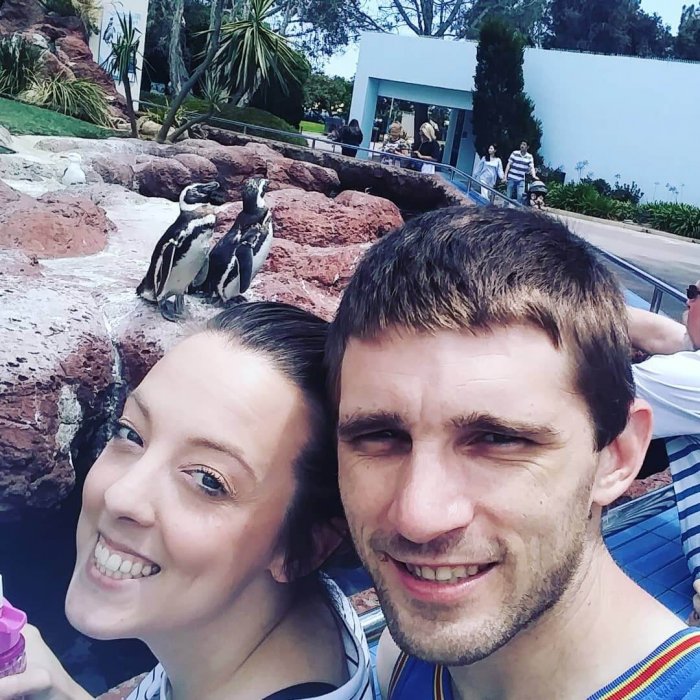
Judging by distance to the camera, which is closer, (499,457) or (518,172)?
(499,457)

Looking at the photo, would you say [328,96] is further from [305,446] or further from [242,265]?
[305,446]

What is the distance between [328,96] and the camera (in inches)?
1364

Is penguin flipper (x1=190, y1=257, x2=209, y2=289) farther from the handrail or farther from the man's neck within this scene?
the handrail

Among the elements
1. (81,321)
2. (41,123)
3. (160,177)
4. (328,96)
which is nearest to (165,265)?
(81,321)

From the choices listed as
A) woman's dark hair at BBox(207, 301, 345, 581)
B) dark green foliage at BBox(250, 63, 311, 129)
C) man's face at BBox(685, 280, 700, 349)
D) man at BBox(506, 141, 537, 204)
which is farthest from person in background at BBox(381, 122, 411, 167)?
woman's dark hair at BBox(207, 301, 345, 581)

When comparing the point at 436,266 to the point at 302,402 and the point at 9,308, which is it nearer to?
the point at 302,402

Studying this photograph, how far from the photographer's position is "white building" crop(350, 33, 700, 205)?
18.9 metres

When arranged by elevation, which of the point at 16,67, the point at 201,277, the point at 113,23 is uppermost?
the point at 113,23

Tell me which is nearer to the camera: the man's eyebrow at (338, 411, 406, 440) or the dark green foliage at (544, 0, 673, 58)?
the man's eyebrow at (338, 411, 406, 440)

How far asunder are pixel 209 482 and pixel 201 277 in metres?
3.57

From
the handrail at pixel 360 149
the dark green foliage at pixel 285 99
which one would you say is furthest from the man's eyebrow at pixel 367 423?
the dark green foliage at pixel 285 99

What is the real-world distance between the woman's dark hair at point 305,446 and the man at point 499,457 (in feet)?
0.43

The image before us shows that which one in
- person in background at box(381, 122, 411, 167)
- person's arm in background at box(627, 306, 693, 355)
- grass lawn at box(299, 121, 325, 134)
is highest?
grass lawn at box(299, 121, 325, 134)

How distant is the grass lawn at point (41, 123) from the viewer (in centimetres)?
1130
